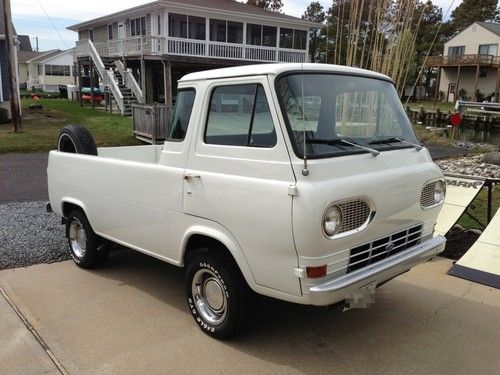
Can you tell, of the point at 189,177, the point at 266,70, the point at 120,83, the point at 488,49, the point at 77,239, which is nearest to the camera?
the point at 266,70

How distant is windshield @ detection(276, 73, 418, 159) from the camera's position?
127 inches

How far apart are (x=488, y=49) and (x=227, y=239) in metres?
53.5

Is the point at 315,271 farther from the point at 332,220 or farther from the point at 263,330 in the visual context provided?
the point at 263,330

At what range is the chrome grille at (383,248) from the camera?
3.23 meters

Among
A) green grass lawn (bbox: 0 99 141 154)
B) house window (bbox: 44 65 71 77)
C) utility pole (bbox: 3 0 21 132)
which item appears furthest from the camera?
house window (bbox: 44 65 71 77)

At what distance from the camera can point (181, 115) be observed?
3.94m

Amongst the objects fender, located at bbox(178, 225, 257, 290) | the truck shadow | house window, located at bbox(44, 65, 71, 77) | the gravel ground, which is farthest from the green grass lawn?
house window, located at bbox(44, 65, 71, 77)

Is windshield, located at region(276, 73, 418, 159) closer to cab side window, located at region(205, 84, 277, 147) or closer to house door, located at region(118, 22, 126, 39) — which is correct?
cab side window, located at region(205, 84, 277, 147)

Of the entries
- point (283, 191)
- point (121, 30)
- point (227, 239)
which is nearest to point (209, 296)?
point (227, 239)

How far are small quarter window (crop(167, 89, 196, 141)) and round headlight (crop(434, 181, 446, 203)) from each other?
82.9 inches

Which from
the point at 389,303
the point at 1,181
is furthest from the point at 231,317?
the point at 1,181

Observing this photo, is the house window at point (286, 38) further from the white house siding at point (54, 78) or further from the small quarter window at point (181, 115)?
the white house siding at point (54, 78)

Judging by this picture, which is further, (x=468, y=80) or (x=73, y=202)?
(x=468, y=80)

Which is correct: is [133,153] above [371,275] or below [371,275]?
above
